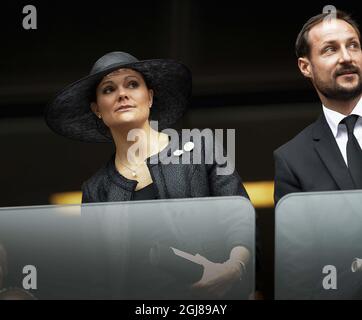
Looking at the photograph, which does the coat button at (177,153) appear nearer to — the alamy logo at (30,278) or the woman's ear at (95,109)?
the woman's ear at (95,109)

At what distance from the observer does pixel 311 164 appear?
481 centimetres

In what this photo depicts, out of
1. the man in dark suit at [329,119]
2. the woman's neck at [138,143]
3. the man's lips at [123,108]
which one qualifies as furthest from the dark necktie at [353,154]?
the man's lips at [123,108]

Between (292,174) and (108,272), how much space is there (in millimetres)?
814

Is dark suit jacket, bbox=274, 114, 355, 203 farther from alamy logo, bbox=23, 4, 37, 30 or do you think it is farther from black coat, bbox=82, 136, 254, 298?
alamy logo, bbox=23, 4, 37, 30

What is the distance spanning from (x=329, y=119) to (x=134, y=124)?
769 millimetres

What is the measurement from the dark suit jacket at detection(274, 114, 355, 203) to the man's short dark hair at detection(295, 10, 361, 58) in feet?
0.89

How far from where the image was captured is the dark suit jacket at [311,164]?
4.74 metres

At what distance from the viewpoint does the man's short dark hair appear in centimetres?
495

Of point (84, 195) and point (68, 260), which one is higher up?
point (84, 195)

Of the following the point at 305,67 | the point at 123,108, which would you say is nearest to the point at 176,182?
the point at 123,108

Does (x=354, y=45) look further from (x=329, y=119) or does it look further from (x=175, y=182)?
(x=175, y=182)

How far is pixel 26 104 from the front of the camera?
505cm

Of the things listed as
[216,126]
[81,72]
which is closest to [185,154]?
[216,126]
